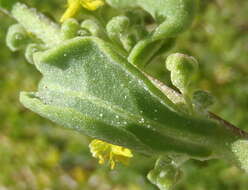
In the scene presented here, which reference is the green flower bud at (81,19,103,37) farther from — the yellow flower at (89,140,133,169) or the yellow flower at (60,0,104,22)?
the yellow flower at (89,140,133,169)

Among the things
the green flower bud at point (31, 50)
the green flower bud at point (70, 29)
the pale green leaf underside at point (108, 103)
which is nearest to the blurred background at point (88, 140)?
the green flower bud at point (31, 50)

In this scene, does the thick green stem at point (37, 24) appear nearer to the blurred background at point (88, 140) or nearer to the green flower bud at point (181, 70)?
the green flower bud at point (181, 70)

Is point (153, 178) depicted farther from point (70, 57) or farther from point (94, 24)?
point (94, 24)

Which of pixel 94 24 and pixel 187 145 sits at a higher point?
pixel 94 24

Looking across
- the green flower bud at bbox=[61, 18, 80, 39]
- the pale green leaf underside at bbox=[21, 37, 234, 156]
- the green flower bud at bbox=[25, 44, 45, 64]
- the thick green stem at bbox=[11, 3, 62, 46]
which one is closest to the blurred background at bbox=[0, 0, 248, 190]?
the thick green stem at bbox=[11, 3, 62, 46]

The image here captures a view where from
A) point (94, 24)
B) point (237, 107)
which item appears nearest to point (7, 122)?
point (237, 107)

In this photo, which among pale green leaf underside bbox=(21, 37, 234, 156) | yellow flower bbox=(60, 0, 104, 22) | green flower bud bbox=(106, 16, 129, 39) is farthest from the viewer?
yellow flower bbox=(60, 0, 104, 22)
